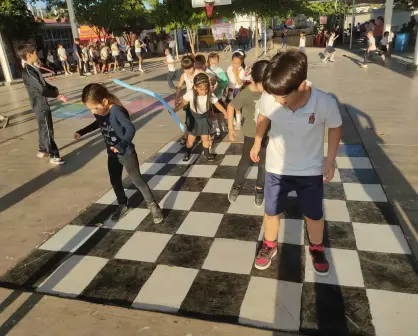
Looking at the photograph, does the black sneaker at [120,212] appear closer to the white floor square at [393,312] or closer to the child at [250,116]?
the child at [250,116]

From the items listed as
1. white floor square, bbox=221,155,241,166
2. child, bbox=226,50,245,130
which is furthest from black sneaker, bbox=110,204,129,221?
child, bbox=226,50,245,130

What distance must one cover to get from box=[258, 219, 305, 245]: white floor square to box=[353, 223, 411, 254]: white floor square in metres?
0.45

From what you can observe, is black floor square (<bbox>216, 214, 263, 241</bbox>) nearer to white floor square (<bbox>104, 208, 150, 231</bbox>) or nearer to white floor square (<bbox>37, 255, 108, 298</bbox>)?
white floor square (<bbox>104, 208, 150, 231</bbox>)

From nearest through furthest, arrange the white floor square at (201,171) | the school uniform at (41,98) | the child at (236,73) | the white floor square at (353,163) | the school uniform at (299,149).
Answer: the school uniform at (299,149), the white floor square at (353,163), the white floor square at (201,171), the school uniform at (41,98), the child at (236,73)

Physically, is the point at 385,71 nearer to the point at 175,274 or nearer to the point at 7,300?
the point at 175,274

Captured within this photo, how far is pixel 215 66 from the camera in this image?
6.11m

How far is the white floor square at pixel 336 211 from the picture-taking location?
327cm

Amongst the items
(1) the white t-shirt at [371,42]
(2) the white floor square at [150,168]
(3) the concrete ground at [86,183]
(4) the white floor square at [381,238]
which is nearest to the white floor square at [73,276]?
(3) the concrete ground at [86,183]

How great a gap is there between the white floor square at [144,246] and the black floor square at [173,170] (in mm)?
1434

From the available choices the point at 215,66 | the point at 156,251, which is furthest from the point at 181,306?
the point at 215,66

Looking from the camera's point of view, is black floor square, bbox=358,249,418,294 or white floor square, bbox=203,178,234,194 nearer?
black floor square, bbox=358,249,418,294

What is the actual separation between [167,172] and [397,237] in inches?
110

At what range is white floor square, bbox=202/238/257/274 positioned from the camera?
269 cm

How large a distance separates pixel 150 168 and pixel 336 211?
8.28ft
